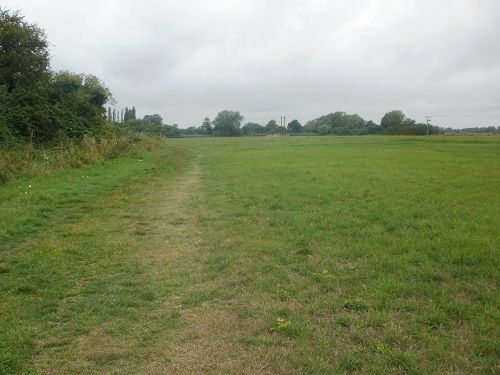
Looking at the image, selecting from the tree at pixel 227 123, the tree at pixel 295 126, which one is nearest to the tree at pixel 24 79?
the tree at pixel 227 123

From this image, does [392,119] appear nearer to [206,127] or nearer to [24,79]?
[206,127]

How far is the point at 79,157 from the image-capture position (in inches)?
649

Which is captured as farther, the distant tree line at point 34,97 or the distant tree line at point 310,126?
the distant tree line at point 310,126

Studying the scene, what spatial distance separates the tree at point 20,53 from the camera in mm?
21391

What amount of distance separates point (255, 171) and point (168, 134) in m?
90.7

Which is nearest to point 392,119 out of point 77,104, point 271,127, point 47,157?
point 271,127

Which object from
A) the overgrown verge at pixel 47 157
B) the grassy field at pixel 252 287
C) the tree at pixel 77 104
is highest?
the tree at pixel 77 104

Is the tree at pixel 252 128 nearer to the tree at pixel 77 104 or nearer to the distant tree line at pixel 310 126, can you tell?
the distant tree line at pixel 310 126

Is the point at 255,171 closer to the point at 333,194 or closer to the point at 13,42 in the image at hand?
the point at 333,194

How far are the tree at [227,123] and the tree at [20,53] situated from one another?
95.3m

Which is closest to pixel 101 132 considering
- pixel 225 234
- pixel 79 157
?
pixel 79 157

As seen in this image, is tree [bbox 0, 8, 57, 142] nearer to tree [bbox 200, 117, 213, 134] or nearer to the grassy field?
the grassy field

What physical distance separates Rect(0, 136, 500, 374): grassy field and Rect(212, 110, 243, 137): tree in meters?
111

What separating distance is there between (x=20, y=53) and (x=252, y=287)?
23.6 metres
